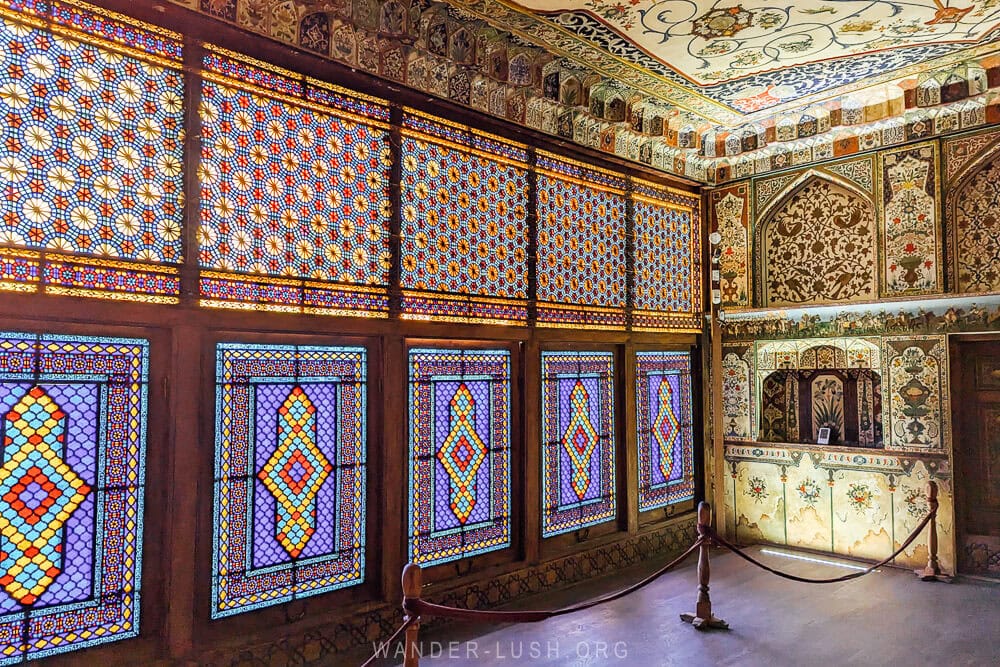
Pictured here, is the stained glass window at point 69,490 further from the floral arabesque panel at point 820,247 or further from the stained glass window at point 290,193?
the floral arabesque panel at point 820,247

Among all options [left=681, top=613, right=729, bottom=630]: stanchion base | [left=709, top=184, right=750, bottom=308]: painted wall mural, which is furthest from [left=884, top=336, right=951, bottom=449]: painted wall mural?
[left=681, top=613, right=729, bottom=630]: stanchion base

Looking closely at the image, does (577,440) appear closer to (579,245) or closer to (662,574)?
(662,574)

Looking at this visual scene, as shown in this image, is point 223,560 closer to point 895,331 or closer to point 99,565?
point 99,565

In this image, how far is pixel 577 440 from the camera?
552cm

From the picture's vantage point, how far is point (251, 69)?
3787mm

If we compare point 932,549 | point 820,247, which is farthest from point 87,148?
point 932,549

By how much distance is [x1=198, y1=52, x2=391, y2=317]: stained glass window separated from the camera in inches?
143

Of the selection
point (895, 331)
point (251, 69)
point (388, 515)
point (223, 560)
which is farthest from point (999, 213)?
point (223, 560)

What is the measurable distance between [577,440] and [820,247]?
284 centimetres

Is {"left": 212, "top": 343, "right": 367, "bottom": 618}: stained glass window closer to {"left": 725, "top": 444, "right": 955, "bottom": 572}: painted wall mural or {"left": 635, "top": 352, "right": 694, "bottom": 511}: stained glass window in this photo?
{"left": 635, "top": 352, "right": 694, "bottom": 511}: stained glass window

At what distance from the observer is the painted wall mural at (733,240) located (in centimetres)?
662

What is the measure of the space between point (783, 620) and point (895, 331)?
2.68 meters

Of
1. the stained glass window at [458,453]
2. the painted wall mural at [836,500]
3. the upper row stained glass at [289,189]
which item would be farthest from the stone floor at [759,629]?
the upper row stained glass at [289,189]

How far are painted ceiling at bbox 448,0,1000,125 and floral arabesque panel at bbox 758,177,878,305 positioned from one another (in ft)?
3.30
